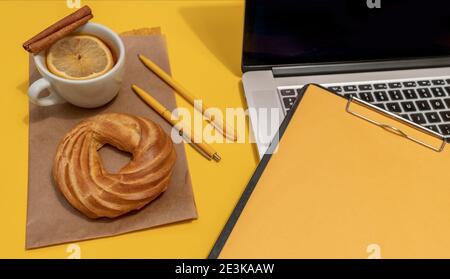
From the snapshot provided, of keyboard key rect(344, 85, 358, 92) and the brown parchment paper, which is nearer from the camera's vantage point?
the brown parchment paper

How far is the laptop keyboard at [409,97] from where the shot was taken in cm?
60

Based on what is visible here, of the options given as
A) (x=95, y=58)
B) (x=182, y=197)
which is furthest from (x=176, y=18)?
(x=182, y=197)

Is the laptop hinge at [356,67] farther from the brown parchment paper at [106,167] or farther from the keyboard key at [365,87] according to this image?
the brown parchment paper at [106,167]

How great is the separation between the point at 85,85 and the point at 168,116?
0.12 meters

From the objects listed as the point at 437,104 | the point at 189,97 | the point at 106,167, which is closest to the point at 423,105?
the point at 437,104

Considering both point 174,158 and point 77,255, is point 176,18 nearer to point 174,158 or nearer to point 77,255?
point 174,158

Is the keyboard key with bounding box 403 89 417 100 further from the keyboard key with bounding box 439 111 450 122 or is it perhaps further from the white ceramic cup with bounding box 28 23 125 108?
the white ceramic cup with bounding box 28 23 125 108

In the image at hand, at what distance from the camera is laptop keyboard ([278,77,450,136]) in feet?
1.95

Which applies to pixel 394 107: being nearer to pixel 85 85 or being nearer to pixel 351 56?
pixel 351 56

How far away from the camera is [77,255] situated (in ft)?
1.60

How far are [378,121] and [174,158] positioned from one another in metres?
0.28

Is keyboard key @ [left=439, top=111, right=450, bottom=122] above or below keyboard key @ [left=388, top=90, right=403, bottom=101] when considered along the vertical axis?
below

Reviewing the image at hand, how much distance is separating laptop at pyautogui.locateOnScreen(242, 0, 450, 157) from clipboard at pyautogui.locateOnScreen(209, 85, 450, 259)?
0.04 m

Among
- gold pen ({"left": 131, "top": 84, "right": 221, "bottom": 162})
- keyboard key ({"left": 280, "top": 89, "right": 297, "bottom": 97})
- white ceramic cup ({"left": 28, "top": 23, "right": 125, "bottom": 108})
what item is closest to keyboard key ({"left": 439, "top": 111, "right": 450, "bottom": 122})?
keyboard key ({"left": 280, "top": 89, "right": 297, "bottom": 97})
